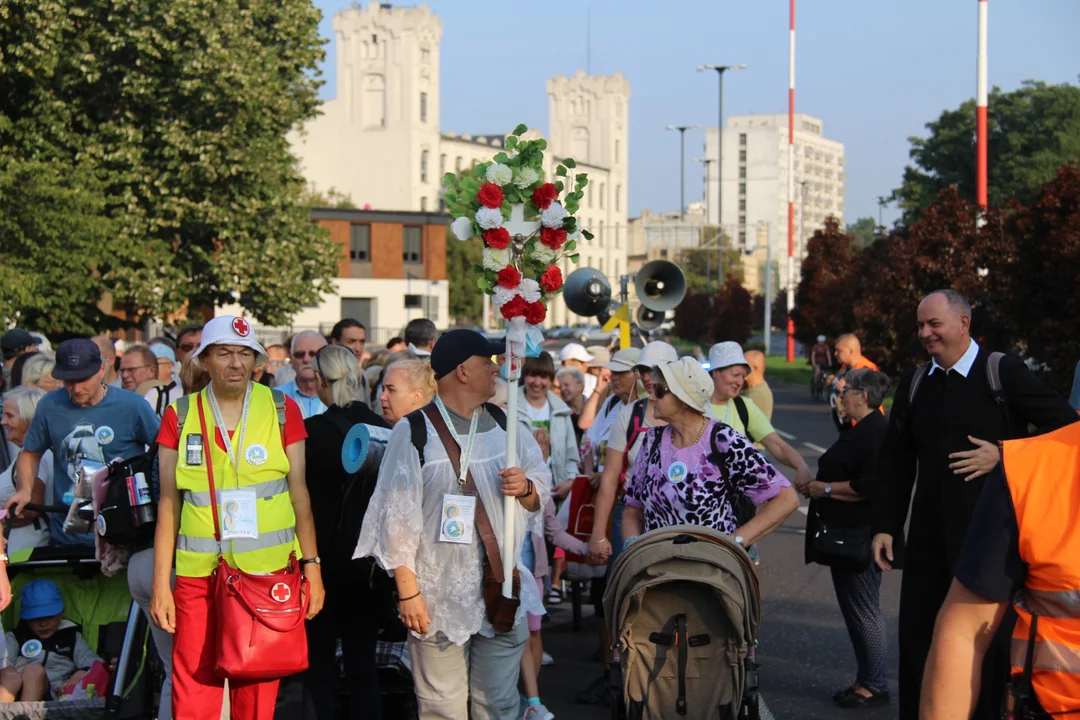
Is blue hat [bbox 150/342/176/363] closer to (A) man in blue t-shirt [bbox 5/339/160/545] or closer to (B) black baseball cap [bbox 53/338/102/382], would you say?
(A) man in blue t-shirt [bbox 5/339/160/545]

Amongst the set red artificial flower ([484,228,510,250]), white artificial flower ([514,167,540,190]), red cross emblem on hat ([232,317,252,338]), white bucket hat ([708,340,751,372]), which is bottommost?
white bucket hat ([708,340,751,372])

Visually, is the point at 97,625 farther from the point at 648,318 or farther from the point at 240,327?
the point at 648,318

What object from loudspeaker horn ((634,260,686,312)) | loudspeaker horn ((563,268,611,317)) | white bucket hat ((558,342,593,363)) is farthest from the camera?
loudspeaker horn ((634,260,686,312))

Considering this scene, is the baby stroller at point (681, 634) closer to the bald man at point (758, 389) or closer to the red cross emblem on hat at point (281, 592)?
the red cross emblem on hat at point (281, 592)

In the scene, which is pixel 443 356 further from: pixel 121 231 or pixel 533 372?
pixel 121 231

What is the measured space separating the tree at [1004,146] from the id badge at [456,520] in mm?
57106

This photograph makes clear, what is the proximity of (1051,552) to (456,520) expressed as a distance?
286 cm

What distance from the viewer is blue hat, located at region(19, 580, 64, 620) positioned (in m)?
6.56

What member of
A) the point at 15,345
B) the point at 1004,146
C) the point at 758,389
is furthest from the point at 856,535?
the point at 1004,146

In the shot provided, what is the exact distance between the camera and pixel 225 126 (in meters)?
29.9

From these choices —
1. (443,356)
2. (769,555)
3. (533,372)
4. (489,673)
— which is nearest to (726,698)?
(489,673)

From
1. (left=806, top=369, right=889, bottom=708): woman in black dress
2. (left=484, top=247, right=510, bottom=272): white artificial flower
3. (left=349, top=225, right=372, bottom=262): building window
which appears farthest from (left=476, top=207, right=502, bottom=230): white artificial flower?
(left=349, top=225, right=372, bottom=262): building window

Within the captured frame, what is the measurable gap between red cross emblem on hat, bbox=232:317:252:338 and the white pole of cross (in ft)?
3.78

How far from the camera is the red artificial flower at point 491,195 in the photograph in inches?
217
